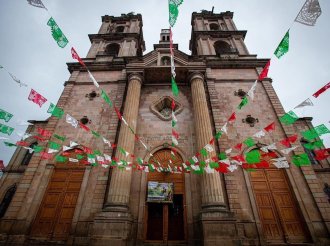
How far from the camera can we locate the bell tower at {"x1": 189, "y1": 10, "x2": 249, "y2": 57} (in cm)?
1877

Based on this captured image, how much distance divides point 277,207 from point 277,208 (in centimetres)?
5

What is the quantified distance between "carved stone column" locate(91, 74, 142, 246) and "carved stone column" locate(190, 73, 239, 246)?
3.45 metres

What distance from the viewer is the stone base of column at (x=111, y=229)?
8.08 meters

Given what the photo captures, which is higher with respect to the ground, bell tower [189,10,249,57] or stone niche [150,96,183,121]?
bell tower [189,10,249,57]

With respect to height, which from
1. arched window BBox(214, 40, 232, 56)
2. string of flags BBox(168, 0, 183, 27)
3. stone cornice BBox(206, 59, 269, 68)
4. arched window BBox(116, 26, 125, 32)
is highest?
arched window BBox(116, 26, 125, 32)

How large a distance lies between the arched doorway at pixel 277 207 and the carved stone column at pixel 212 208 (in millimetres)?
2369

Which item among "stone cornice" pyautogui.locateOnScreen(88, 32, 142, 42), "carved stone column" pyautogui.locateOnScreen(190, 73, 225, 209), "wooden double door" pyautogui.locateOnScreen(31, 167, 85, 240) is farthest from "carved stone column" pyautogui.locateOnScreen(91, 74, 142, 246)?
"stone cornice" pyautogui.locateOnScreen(88, 32, 142, 42)

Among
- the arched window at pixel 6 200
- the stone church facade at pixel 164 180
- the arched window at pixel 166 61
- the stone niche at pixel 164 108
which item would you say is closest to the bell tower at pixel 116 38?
the stone church facade at pixel 164 180

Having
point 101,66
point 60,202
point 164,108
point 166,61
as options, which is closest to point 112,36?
point 101,66

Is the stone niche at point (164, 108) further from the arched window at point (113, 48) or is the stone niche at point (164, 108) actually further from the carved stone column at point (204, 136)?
the arched window at point (113, 48)

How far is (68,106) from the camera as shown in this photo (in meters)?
14.2

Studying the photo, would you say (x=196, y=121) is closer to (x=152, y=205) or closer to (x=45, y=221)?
(x=152, y=205)

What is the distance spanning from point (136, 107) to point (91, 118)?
3326mm

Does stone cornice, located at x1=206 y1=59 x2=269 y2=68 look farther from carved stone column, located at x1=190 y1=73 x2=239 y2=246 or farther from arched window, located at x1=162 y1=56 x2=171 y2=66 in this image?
carved stone column, located at x1=190 y1=73 x2=239 y2=246
